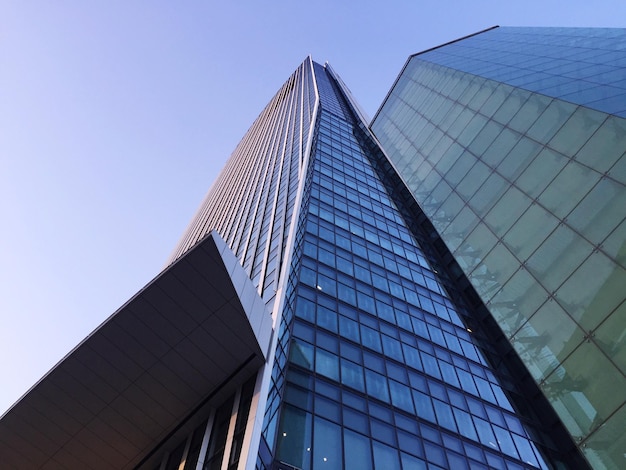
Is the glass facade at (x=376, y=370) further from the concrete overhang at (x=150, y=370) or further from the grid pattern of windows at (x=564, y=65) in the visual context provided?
the grid pattern of windows at (x=564, y=65)

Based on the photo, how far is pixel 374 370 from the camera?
2319 cm

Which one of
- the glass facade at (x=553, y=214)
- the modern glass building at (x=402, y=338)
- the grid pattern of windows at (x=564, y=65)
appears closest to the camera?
the glass facade at (x=553, y=214)

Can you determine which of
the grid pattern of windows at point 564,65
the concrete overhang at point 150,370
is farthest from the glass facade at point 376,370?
the grid pattern of windows at point 564,65

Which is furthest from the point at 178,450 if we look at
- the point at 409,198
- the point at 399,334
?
the point at 409,198

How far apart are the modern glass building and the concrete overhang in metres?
0.07

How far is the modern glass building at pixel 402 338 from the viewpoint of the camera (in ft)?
27.3

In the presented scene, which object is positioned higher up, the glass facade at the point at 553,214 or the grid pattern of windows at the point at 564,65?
the grid pattern of windows at the point at 564,65

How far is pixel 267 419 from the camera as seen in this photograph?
17.3 meters

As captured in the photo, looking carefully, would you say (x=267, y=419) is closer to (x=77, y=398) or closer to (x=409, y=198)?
(x=77, y=398)

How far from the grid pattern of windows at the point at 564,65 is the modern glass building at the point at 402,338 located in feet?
0.52

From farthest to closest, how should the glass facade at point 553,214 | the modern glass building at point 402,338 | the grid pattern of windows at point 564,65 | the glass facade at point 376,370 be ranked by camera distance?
the glass facade at point 376,370, the grid pattern of windows at point 564,65, the modern glass building at point 402,338, the glass facade at point 553,214

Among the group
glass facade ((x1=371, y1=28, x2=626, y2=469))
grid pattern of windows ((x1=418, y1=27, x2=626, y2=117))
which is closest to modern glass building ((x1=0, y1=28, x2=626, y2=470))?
glass facade ((x1=371, y1=28, x2=626, y2=469))

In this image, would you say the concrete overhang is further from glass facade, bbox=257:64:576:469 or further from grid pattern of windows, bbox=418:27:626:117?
grid pattern of windows, bbox=418:27:626:117

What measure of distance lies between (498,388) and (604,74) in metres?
20.6
